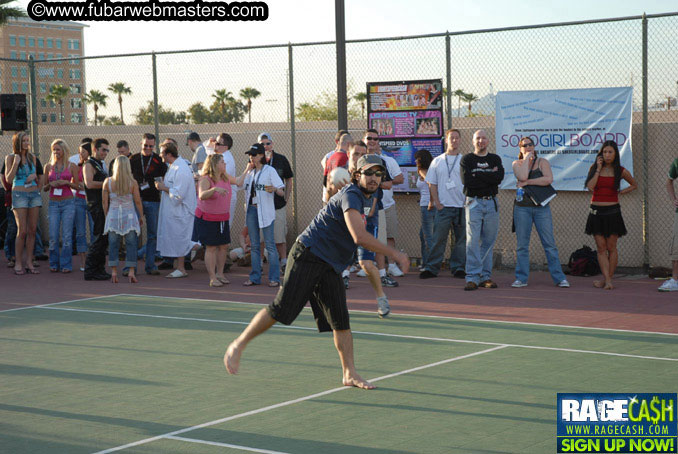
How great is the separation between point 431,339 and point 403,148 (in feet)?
21.7

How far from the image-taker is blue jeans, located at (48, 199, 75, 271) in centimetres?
1586

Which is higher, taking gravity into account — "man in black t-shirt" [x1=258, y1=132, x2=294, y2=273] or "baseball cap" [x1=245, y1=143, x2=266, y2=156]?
"baseball cap" [x1=245, y1=143, x2=266, y2=156]

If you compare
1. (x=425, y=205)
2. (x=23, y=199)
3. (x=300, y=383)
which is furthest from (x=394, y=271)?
(x=300, y=383)

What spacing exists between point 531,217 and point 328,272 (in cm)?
665

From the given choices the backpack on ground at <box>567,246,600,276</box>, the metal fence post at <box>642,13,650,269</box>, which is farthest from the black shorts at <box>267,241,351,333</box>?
the metal fence post at <box>642,13,650,269</box>

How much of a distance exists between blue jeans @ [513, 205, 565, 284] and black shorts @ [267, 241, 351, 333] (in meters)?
6.46

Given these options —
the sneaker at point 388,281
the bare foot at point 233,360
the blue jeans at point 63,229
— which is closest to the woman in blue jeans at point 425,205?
the sneaker at point 388,281

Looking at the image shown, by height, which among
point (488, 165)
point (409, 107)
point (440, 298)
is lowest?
point (440, 298)

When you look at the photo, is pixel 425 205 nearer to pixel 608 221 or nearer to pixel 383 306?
pixel 608 221

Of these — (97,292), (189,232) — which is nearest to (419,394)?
(97,292)

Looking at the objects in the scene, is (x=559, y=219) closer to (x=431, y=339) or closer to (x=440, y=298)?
(x=440, y=298)

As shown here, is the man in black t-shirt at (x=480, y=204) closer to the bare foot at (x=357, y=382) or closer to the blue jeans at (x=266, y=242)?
the blue jeans at (x=266, y=242)

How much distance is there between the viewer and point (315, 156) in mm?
17219

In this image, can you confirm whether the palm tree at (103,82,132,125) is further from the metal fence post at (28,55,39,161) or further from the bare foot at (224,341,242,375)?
the bare foot at (224,341,242,375)
